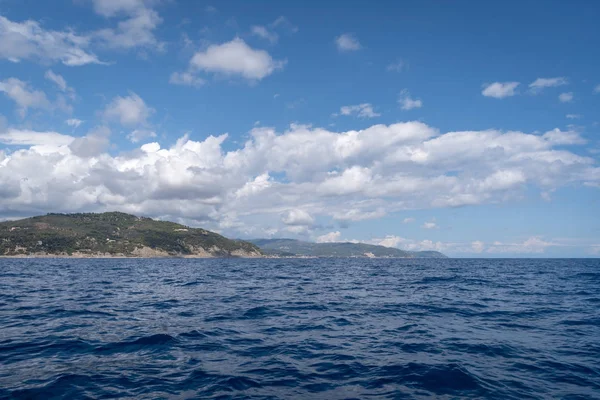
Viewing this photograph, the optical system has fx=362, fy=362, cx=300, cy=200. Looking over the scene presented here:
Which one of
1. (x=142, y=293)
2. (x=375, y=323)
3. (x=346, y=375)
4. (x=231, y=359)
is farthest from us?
(x=142, y=293)

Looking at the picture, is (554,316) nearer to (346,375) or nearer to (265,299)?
(346,375)

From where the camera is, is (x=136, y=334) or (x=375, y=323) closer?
(x=136, y=334)

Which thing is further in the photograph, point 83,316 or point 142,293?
point 142,293

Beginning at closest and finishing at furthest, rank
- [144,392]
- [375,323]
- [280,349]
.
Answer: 1. [144,392]
2. [280,349]
3. [375,323]

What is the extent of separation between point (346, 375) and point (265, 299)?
20.3m

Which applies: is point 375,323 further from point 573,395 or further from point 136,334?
point 136,334

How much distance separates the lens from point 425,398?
11414 millimetres

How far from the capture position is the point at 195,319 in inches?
907

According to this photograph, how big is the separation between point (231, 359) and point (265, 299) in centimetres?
1805

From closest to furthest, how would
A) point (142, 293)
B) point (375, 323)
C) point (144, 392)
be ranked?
point (144, 392) < point (375, 323) < point (142, 293)

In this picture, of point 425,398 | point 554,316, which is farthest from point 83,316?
point 554,316

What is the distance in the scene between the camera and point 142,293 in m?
37.4

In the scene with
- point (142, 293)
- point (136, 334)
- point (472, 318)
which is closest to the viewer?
point (136, 334)

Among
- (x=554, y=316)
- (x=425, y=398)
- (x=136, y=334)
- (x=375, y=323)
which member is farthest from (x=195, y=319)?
(x=554, y=316)
